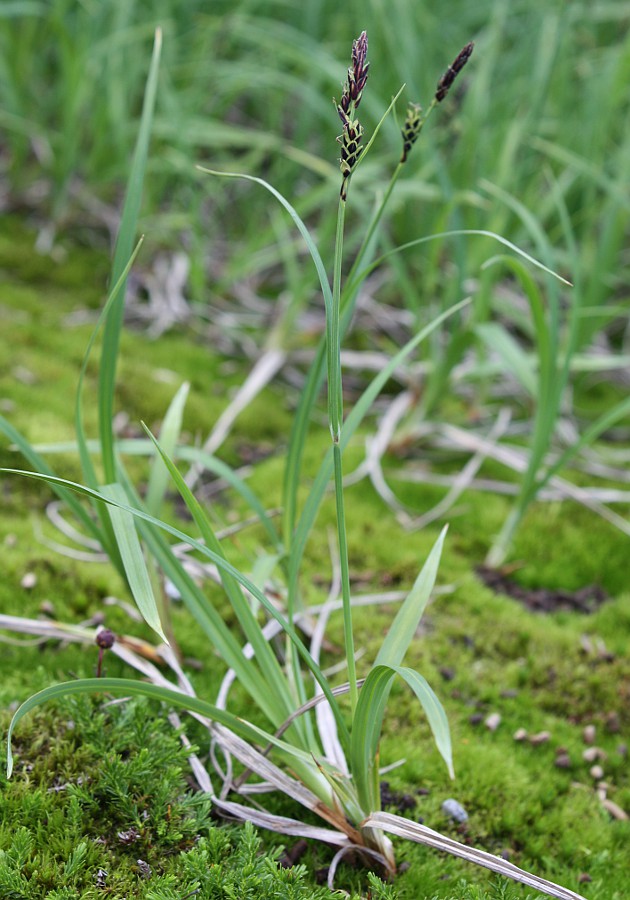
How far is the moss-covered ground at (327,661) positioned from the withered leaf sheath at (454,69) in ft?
3.47

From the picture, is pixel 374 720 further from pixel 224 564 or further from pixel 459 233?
pixel 459 233

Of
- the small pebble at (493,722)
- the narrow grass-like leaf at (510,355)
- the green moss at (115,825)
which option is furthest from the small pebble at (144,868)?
the narrow grass-like leaf at (510,355)

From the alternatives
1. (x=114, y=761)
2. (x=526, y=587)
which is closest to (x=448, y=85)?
(x=114, y=761)

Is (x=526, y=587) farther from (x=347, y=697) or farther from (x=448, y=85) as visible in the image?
(x=448, y=85)

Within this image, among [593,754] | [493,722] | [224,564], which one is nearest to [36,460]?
[224,564]

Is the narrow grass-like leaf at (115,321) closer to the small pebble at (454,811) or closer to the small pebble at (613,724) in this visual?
the small pebble at (454,811)

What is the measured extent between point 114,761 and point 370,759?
1.30 feet

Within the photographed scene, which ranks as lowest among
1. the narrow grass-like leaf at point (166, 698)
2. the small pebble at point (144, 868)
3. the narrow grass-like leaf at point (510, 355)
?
the small pebble at point (144, 868)

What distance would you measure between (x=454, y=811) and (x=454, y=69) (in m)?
1.22

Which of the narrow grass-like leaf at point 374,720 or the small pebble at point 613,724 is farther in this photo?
the small pebble at point 613,724

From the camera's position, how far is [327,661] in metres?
1.70

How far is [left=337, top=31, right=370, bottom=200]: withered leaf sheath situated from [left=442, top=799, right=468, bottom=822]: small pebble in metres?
1.10

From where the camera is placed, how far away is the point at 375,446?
7.89ft

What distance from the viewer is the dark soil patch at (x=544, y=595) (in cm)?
206
